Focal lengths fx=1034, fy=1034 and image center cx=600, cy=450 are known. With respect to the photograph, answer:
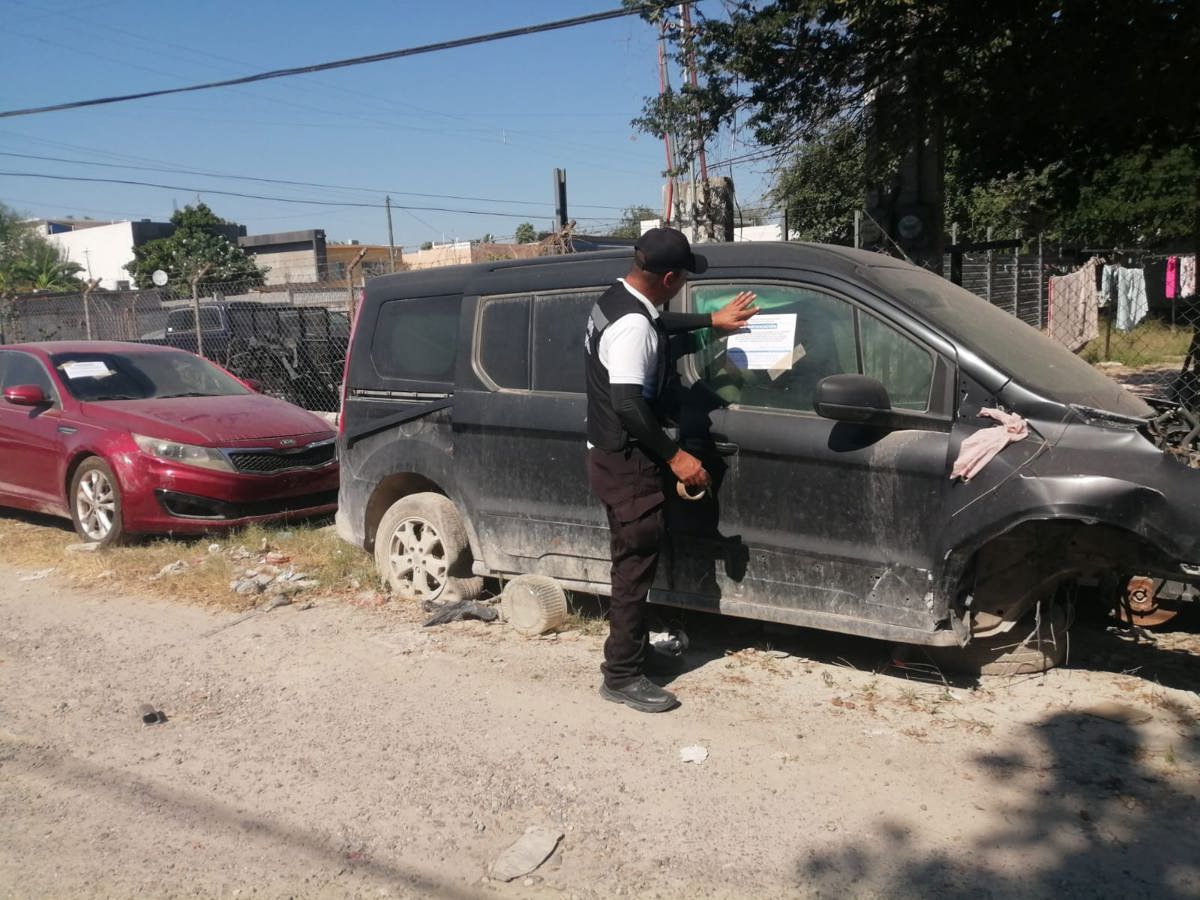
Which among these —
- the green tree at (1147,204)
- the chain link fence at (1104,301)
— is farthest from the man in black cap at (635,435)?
the green tree at (1147,204)

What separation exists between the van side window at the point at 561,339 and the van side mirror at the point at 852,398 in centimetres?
136

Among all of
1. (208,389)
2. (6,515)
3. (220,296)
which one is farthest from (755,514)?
(220,296)

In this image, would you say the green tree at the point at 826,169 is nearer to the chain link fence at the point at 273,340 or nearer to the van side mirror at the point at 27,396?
the chain link fence at the point at 273,340

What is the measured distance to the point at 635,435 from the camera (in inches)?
163

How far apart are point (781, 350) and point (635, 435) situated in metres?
0.82

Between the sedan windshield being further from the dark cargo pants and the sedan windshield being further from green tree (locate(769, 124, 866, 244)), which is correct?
green tree (locate(769, 124, 866, 244))

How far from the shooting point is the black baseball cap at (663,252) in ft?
13.8

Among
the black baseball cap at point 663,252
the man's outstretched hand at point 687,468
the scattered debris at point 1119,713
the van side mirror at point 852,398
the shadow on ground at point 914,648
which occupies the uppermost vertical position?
the black baseball cap at point 663,252

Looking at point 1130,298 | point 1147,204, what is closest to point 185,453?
point 1147,204

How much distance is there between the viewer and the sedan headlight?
24.6 feet

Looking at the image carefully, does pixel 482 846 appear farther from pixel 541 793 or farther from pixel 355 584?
pixel 355 584

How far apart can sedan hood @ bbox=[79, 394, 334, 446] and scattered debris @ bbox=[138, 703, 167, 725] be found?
323cm

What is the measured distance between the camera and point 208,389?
884 centimetres

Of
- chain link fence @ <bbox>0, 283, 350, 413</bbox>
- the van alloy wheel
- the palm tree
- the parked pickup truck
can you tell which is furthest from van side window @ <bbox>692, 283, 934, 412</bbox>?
the palm tree
